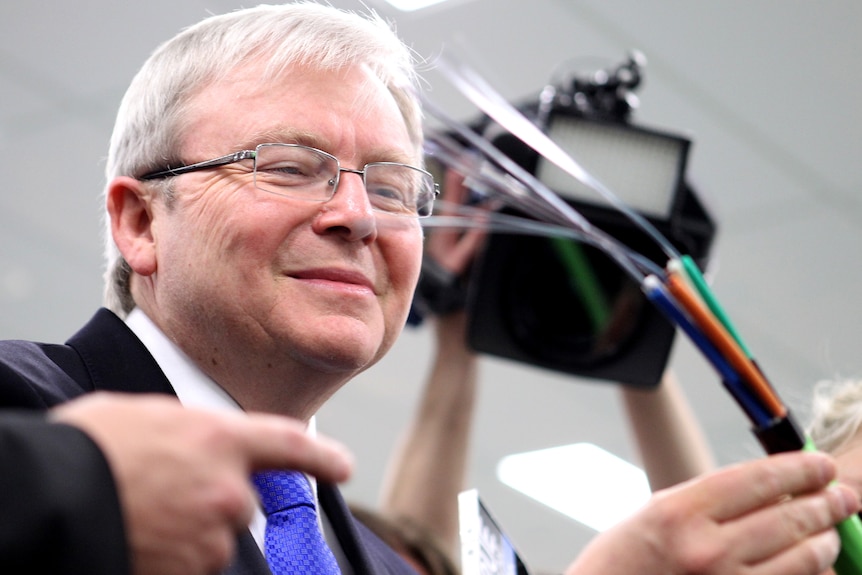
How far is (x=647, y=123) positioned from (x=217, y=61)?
181 centimetres

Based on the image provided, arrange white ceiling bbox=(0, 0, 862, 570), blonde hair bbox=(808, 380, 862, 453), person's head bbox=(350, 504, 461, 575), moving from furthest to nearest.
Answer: white ceiling bbox=(0, 0, 862, 570)
person's head bbox=(350, 504, 461, 575)
blonde hair bbox=(808, 380, 862, 453)

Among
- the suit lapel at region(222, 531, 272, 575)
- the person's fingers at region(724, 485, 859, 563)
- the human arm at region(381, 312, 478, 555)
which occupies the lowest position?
the human arm at region(381, 312, 478, 555)

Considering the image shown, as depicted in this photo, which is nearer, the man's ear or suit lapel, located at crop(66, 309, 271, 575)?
suit lapel, located at crop(66, 309, 271, 575)

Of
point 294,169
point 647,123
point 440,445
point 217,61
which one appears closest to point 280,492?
point 294,169

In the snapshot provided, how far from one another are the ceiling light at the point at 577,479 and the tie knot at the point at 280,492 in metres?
3.46

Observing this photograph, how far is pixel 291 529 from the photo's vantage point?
83 centimetres

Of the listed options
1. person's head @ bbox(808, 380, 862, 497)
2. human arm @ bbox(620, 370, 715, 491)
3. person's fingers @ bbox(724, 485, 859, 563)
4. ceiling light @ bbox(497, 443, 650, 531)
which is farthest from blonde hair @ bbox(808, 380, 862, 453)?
ceiling light @ bbox(497, 443, 650, 531)

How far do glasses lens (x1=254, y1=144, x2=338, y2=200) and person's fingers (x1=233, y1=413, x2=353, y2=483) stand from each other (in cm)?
48

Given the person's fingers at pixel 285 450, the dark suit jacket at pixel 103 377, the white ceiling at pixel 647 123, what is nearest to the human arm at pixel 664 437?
the white ceiling at pixel 647 123

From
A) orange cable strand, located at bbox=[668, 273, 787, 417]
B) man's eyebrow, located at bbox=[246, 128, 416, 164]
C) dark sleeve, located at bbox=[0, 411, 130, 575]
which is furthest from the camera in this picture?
man's eyebrow, located at bbox=[246, 128, 416, 164]

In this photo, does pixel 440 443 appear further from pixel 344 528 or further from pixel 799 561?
pixel 799 561

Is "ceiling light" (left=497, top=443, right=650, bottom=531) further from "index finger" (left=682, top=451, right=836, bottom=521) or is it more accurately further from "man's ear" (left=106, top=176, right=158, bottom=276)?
"index finger" (left=682, top=451, right=836, bottom=521)

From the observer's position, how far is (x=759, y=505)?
71 cm

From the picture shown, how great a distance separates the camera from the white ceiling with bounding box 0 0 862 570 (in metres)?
2.25
